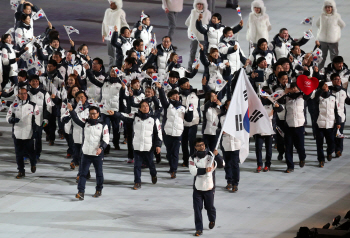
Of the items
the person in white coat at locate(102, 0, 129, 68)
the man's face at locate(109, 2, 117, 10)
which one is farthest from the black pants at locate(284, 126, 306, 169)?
the man's face at locate(109, 2, 117, 10)

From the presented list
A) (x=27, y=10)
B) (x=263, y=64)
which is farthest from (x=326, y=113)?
(x=27, y=10)

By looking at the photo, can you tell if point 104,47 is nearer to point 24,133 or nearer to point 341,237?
point 24,133

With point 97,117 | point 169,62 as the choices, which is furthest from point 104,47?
point 97,117

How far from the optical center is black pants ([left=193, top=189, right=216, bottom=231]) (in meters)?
11.4

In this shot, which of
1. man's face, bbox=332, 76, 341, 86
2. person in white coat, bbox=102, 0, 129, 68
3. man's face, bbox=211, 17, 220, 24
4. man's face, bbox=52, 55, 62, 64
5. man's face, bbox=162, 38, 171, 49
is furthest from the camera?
person in white coat, bbox=102, 0, 129, 68

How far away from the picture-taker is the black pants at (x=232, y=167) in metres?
13.3

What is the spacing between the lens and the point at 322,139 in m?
14.8

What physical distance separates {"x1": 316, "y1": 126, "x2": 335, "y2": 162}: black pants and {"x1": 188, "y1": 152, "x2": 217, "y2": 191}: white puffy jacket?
150 inches

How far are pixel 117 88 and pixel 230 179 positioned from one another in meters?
3.54

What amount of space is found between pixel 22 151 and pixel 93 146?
1996mm

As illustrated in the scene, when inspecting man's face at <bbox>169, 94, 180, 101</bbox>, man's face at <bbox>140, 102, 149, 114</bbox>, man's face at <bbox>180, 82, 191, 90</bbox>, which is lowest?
man's face at <bbox>140, 102, 149, 114</bbox>

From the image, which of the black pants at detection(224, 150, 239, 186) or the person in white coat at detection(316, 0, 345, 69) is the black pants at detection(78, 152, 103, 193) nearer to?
the black pants at detection(224, 150, 239, 186)

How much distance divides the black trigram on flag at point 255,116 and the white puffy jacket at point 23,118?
443 cm

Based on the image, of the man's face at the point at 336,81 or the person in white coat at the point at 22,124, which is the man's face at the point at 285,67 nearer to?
the man's face at the point at 336,81
